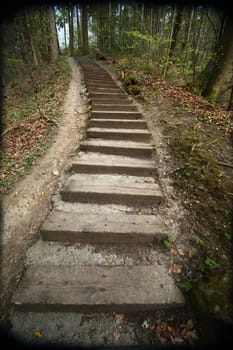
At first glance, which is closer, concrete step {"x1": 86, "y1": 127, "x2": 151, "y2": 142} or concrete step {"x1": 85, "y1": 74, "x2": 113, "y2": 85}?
concrete step {"x1": 86, "y1": 127, "x2": 151, "y2": 142}

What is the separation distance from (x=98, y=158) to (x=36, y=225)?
1.44m

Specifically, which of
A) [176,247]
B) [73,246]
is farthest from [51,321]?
[176,247]

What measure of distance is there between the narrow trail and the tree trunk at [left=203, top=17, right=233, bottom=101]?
4.27 metres

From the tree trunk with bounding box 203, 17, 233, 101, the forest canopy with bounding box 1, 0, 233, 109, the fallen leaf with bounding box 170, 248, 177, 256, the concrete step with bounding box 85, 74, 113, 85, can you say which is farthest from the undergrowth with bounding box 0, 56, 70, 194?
the tree trunk with bounding box 203, 17, 233, 101

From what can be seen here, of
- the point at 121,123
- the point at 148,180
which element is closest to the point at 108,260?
the point at 148,180

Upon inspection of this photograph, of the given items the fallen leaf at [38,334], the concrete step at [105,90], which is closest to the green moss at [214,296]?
the fallen leaf at [38,334]

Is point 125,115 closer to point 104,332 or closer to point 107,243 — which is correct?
point 107,243

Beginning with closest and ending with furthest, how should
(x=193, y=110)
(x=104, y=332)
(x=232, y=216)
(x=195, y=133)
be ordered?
(x=104, y=332), (x=232, y=216), (x=195, y=133), (x=193, y=110)

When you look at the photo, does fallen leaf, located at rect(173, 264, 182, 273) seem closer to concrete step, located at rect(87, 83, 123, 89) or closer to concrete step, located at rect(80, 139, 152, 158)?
concrete step, located at rect(80, 139, 152, 158)

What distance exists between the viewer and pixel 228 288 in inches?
60.7

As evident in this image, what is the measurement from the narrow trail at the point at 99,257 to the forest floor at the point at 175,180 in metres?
0.19

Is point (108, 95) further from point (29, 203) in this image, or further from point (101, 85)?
point (29, 203)

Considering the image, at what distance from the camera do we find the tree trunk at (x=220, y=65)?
202 inches

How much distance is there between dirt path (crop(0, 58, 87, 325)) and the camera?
1.86 metres
